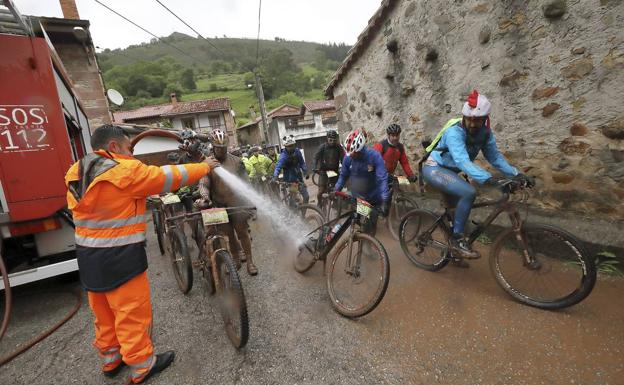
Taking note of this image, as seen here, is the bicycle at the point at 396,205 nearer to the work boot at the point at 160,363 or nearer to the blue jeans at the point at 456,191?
the blue jeans at the point at 456,191

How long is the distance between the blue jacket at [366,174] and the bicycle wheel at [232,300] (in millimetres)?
1832

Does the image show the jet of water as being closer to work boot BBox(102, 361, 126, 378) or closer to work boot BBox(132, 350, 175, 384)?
work boot BBox(132, 350, 175, 384)

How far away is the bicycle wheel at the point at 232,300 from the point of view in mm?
2383

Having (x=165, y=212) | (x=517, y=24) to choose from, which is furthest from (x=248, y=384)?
(x=517, y=24)

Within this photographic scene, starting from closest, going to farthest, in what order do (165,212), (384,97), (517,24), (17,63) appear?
(17,63), (517,24), (165,212), (384,97)

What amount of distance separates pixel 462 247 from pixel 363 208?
4.26ft

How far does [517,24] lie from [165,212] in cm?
622

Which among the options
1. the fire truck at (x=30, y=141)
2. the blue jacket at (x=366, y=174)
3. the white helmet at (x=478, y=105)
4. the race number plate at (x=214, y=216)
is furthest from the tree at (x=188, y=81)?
the white helmet at (x=478, y=105)

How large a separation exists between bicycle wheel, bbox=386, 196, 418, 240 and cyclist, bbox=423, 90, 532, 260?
161 cm

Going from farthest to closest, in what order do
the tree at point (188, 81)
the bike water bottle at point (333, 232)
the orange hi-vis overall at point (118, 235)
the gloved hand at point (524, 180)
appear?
the tree at point (188, 81)
the bike water bottle at point (333, 232)
the gloved hand at point (524, 180)
the orange hi-vis overall at point (118, 235)

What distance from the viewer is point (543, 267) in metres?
2.76

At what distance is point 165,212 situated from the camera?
5109 millimetres

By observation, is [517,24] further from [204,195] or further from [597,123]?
[204,195]

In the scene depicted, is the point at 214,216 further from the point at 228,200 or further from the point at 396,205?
the point at 396,205
